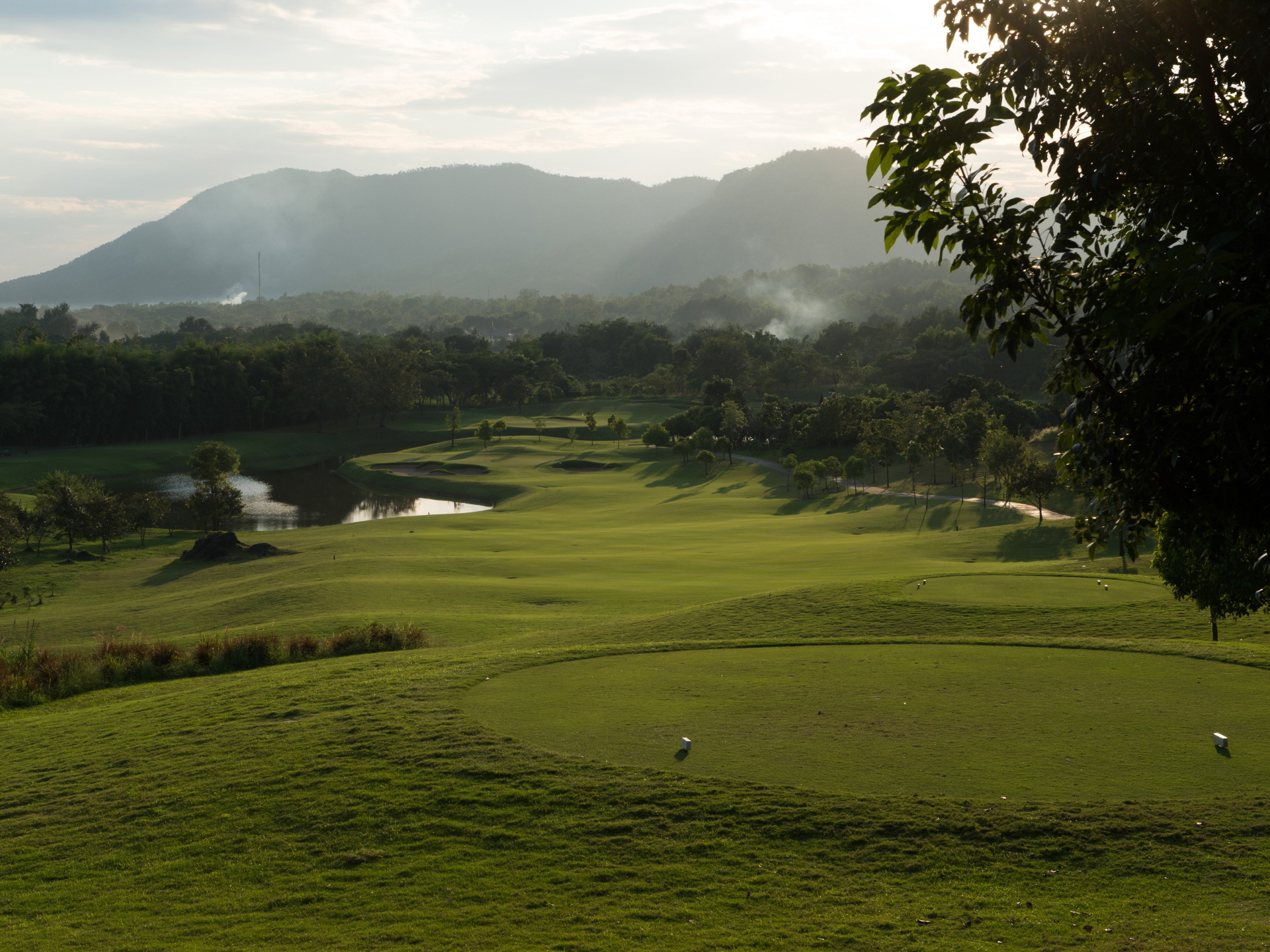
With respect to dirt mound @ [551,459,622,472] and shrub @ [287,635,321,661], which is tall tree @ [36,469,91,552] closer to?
shrub @ [287,635,321,661]

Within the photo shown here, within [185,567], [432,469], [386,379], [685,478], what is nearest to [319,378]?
[386,379]

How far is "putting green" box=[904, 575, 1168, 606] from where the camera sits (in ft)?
64.3

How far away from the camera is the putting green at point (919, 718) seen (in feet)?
33.1

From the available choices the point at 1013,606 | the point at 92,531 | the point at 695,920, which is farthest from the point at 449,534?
the point at 695,920

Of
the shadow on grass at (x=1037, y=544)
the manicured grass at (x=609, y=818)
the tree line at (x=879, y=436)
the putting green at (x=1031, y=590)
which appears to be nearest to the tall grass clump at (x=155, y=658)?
the manicured grass at (x=609, y=818)

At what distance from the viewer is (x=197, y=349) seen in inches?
4365

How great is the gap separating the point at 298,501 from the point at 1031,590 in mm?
62772

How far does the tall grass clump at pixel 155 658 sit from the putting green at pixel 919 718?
22.5ft

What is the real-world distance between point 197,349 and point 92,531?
7170 cm

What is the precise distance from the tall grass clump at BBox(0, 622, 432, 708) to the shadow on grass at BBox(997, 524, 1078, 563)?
22.1 m

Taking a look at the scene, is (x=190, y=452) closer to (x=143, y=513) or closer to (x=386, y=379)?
(x=386, y=379)

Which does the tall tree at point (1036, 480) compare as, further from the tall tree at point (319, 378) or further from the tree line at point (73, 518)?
the tall tree at point (319, 378)

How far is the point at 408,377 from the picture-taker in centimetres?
11500

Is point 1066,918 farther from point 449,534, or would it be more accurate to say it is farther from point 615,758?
point 449,534
